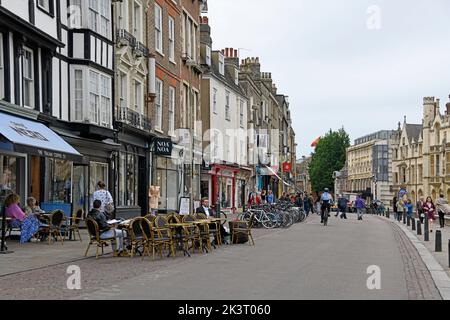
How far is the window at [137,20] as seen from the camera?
2862 centimetres

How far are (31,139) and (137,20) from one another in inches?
484

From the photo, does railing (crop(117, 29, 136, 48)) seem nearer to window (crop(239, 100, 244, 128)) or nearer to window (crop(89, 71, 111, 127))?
window (crop(89, 71, 111, 127))

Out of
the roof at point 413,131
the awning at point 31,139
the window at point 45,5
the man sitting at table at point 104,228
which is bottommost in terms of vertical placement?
the man sitting at table at point 104,228

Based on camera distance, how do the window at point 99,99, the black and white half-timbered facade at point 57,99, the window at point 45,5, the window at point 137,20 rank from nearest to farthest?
the black and white half-timbered facade at point 57,99 → the window at point 45,5 → the window at point 99,99 → the window at point 137,20

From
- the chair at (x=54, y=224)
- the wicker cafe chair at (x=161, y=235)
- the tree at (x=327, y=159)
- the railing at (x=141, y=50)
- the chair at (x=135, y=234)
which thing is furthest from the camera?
the tree at (x=327, y=159)

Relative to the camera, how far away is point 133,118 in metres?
27.7

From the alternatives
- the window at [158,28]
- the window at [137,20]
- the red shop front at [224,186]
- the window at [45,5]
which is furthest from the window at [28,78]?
the red shop front at [224,186]

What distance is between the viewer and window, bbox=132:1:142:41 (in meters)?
28.6

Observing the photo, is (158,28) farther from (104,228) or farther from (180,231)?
(104,228)

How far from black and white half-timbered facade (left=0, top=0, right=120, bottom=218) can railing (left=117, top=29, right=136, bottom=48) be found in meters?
0.53

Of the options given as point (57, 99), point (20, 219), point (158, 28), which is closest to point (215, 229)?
point (20, 219)

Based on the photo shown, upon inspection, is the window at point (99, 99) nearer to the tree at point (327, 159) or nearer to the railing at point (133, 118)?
the railing at point (133, 118)

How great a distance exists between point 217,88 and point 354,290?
3432 centimetres

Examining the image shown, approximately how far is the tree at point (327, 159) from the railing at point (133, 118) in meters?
93.1
